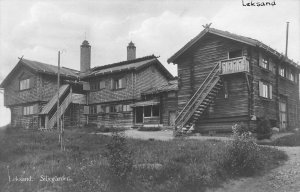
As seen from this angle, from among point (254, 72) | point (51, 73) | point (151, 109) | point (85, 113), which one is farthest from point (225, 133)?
point (51, 73)

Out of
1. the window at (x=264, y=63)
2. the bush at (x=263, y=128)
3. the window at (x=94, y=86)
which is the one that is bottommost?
the bush at (x=263, y=128)

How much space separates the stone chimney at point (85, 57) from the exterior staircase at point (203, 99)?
20.6m

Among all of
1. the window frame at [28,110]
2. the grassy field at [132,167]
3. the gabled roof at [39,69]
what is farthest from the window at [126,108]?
the grassy field at [132,167]

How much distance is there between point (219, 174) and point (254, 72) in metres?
17.1

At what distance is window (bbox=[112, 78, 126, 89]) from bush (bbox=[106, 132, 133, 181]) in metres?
27.4

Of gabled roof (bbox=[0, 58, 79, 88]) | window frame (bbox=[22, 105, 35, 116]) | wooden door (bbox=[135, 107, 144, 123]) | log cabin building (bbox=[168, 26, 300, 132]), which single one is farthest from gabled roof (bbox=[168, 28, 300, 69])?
window frame (bbox=[22, 105, 35, 116])

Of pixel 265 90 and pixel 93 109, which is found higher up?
pixel 265 90

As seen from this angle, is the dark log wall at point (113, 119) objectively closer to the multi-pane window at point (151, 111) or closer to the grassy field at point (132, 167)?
the multi-pane window at point (151, 111)

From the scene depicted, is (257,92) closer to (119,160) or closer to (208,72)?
(208,72)

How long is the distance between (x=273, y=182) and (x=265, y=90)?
18.6 metres

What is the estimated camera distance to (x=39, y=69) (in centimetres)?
4316

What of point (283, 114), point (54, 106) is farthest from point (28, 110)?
point (283, 114)

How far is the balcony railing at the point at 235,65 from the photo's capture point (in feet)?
97.5

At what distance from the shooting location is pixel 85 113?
44.2 metres
